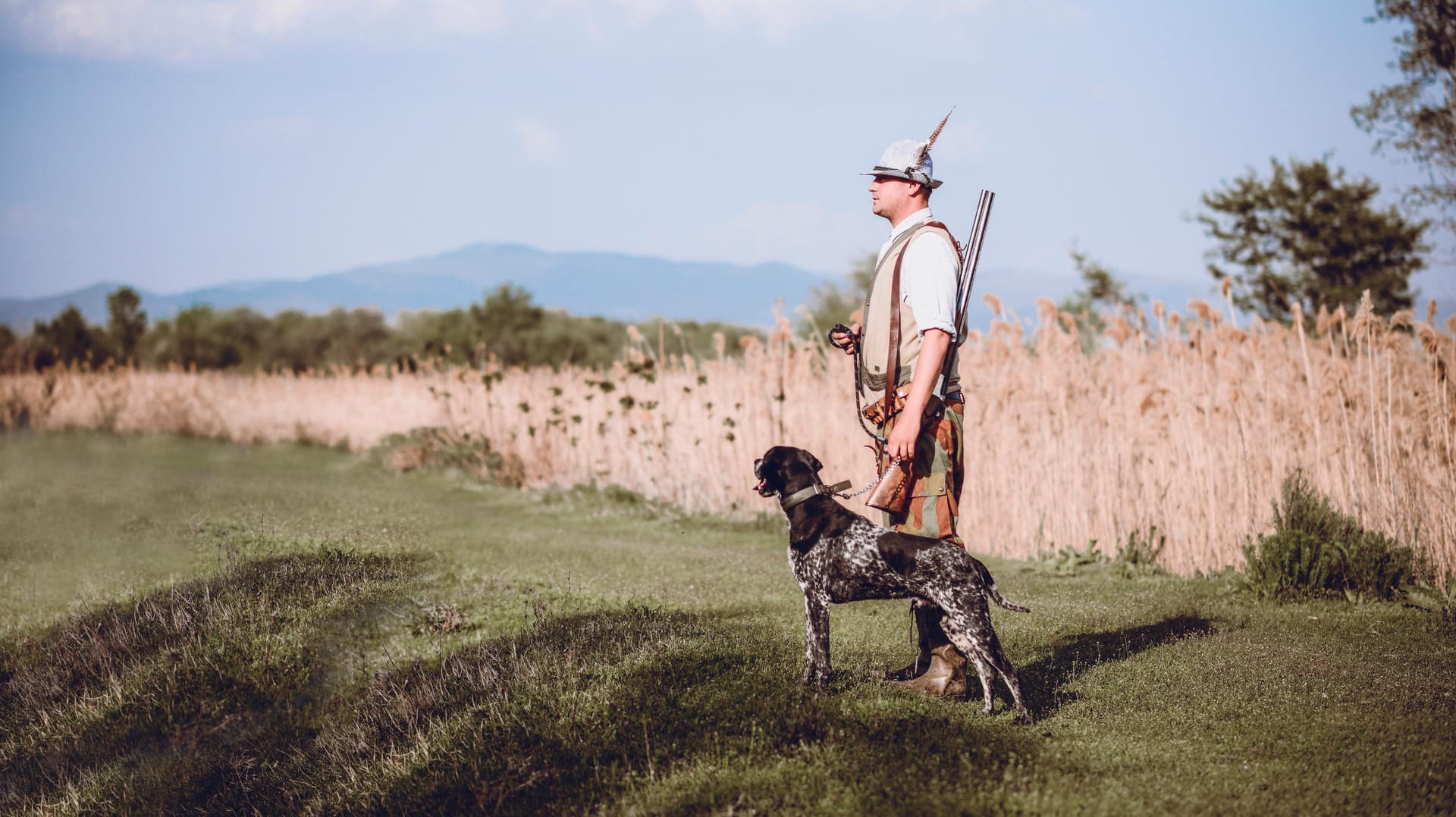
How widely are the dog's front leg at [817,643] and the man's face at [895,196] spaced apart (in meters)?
1.66

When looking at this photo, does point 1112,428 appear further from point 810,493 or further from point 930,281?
point 810,493

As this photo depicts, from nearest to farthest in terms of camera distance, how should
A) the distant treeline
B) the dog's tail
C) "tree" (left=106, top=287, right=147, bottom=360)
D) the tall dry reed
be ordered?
the dog's tail, the tall dry reed, the distant treeline, "tree" (left=106, top=287, right=147, bottom=360)

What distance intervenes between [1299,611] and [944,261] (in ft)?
13.3

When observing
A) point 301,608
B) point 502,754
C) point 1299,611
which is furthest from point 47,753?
point 1299,611

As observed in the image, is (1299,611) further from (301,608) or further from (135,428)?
(135,428)

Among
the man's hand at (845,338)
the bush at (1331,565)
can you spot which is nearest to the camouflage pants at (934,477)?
the man's hand at (845,338)

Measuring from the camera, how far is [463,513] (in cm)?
1140

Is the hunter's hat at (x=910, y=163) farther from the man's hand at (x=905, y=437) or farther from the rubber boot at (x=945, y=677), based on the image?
the rubber boot at (x=945, y=677)

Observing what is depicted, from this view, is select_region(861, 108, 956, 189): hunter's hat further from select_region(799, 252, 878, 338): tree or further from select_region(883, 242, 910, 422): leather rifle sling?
select_region(799, 252, 878, 338): tree

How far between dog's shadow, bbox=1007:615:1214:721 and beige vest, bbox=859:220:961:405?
1.37 meters

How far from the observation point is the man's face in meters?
4.65

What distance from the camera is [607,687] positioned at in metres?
4.83

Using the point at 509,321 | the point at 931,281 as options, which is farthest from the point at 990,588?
the point at 509,321

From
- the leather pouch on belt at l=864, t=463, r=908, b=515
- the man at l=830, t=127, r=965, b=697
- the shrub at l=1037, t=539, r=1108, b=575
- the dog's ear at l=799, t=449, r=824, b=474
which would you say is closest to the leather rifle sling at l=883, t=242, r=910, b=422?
the man at l=830, t=127, r=965, b=697
